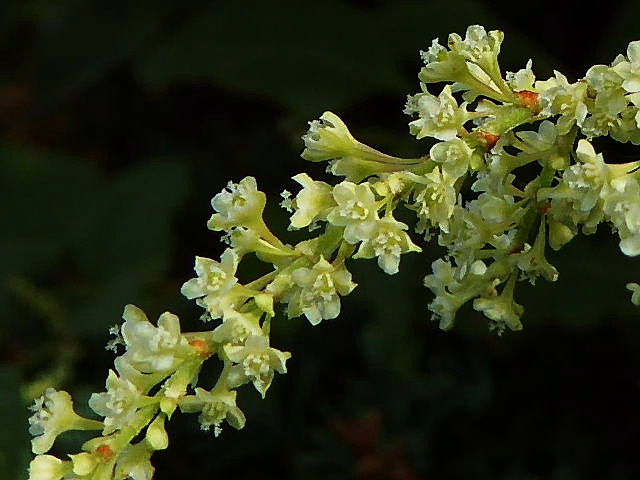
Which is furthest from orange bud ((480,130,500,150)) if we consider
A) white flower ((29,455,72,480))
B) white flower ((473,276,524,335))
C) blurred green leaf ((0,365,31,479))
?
blurred green leaf ((0,365,31,479))

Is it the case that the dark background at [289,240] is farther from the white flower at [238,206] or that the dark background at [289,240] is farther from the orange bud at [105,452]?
the white flower at [238,206]

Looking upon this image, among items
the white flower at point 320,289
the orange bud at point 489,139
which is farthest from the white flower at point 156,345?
the orange bud at point 489,139

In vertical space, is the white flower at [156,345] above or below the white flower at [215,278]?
below

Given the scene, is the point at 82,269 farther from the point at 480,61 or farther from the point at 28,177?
the point at 480,61

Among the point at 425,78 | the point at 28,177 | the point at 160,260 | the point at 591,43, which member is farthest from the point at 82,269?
the point at 425,78

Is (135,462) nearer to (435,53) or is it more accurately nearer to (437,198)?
(437,198)

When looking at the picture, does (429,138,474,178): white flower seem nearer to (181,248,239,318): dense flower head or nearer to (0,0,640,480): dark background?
(181,248,239,318): dense flower head
